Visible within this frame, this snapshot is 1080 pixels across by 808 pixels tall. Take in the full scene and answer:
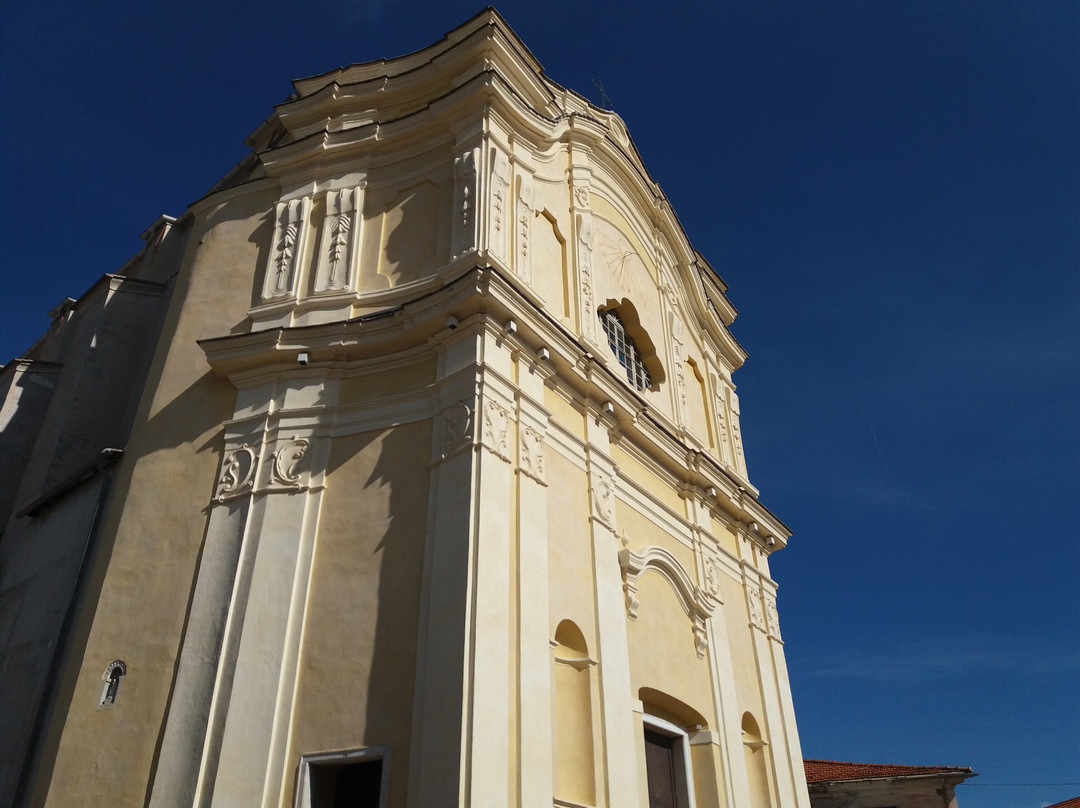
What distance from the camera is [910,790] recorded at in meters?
24.2

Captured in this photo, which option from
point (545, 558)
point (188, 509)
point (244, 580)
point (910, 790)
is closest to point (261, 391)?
point (188, 509)

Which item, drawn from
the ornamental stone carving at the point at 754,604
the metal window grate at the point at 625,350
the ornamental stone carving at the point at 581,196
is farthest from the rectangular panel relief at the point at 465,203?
the ornamental stone carving at the point at 754,604

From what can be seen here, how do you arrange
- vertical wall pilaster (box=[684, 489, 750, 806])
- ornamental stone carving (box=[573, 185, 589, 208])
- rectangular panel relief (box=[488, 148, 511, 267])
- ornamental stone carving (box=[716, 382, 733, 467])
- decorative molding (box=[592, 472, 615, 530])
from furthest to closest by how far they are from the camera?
ornamental stone carving (box=[716, 382, 733, 467]), ornamental stone carving (box=[573, 185, 589, 208]), vertical wall pilaster (box=[684, 489, 750, 806]), rectangular panel relief (box=[488, 148, 511, 267]), decorative molding (box=[592, 472, 615, 530])

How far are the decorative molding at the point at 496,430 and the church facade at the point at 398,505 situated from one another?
3cm

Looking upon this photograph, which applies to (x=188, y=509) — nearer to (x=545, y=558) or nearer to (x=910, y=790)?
(x=545, y=558)

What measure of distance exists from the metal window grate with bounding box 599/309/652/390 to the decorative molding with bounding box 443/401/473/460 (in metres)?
4.93

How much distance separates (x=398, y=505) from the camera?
10.4m

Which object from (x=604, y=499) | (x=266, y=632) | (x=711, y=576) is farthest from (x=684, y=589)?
(x=266, y=632)

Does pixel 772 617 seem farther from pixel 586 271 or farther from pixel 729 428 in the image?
pixel 586 271

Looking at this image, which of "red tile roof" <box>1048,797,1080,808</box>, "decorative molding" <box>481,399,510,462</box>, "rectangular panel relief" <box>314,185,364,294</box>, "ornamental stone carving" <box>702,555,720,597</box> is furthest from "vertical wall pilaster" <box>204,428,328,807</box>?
"red tile roof" <box>1048,797,1080,808</box>

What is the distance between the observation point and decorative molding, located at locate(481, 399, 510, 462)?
10.3 m

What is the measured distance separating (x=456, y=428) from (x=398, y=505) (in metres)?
1.04

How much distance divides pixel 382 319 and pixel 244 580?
3422mm

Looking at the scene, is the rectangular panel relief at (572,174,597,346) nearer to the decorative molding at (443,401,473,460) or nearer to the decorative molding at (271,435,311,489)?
the decorative molding at (443,401,473,460)
